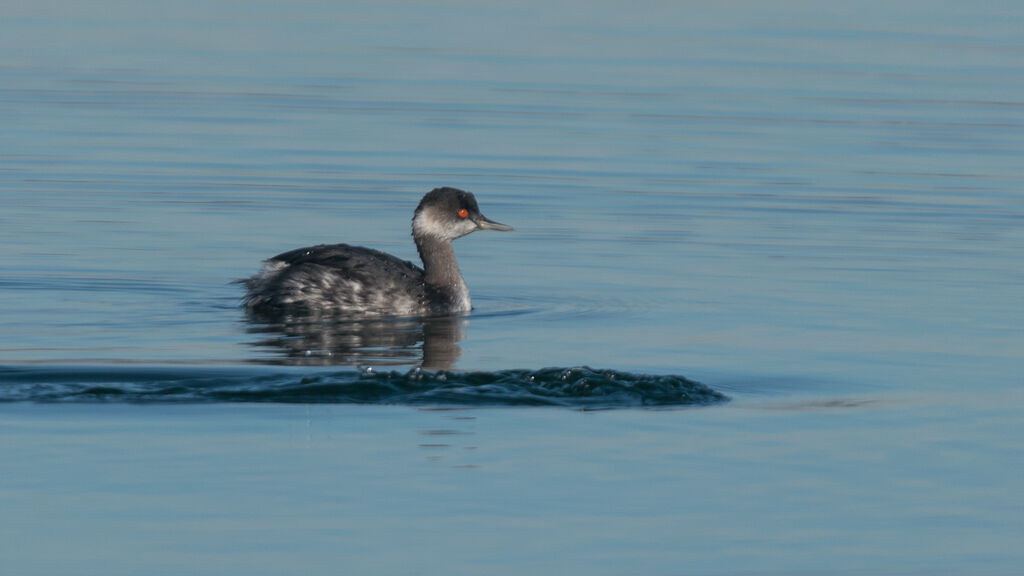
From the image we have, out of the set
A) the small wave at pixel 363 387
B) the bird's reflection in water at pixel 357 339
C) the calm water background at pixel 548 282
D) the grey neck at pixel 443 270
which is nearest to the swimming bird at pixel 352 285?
the grey neck at pixel 443 270

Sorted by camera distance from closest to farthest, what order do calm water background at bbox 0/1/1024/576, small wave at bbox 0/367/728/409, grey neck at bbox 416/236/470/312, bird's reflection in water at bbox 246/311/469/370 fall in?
calm water background at bbox 0/1/1024/576
small wave at bbox 0/367/728/409
bird's reflection in water at bbox 246/311/469/370
grey neck at bbox 416/236/470/312

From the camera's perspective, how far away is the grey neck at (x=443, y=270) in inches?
639

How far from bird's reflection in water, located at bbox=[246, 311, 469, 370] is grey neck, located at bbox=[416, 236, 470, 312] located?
10.9 inches

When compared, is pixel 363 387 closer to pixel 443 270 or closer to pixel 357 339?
pixel 357 339

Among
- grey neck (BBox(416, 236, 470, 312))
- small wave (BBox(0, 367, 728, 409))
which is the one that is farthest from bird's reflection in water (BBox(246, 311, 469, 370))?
small wave (BBox(0, 367, 728, 409))

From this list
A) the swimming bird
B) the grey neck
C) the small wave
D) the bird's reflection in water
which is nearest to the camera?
the small wave

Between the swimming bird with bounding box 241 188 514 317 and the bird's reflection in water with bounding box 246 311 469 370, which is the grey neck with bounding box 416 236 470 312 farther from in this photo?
the bird's reflection in water with bounding box 246 311 469 370

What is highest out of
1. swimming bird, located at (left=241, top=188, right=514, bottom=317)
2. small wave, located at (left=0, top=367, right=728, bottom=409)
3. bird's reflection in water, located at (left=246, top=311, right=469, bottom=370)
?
swimming bird, located at (left=241, top=188, right=514, bottom=317)

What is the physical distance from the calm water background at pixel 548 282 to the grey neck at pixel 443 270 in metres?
0.20

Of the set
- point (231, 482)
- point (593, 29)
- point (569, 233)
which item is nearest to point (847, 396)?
point (231, 482)

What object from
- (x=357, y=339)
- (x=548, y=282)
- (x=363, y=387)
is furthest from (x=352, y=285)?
(x=363, y=387)

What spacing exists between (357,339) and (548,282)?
2.65m

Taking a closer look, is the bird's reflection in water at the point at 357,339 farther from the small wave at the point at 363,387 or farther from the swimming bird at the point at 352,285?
the small wave at the point at 363,387

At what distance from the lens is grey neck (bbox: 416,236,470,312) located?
53.2ft
